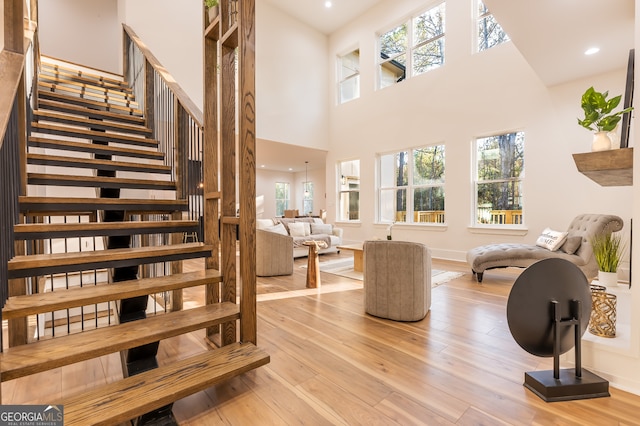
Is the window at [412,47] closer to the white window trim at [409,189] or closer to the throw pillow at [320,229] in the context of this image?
the white window trim at [409,189]

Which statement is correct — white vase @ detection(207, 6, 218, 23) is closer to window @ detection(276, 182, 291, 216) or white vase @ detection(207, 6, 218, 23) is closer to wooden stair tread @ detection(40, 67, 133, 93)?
wooden stair tread @ detection(40, 67, 133, 93)

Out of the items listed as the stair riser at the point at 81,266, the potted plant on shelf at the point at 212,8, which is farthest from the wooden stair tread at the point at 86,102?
the stair riser at the point at 81,266

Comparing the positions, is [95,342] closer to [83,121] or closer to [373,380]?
[373,380]

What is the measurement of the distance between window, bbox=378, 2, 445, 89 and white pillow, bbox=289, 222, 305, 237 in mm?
3962

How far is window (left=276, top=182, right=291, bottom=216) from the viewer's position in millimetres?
13227

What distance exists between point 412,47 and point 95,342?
7377 millimetres

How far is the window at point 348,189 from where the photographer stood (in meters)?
8.12

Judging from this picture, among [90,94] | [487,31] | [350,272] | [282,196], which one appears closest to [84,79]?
[90,94]

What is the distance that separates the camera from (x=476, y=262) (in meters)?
4.03

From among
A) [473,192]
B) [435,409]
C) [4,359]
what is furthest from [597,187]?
[4,359]

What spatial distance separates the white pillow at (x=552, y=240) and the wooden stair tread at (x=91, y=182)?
15.1 ft

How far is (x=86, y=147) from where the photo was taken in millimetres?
2877

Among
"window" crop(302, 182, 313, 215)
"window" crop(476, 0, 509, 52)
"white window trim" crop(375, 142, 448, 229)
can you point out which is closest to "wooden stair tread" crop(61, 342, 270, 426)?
"white window trim" crop(375, 142, 448, 229)

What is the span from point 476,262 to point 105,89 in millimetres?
6108
